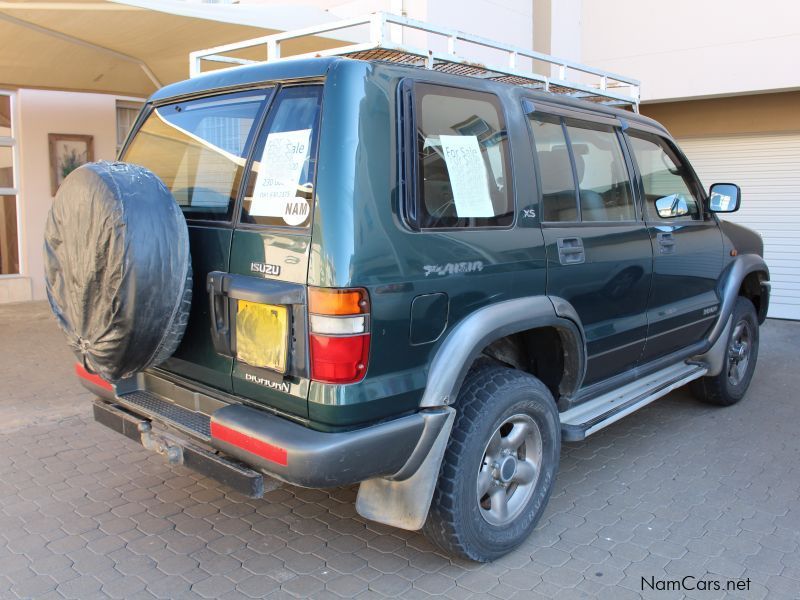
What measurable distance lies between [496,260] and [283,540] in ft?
5.65

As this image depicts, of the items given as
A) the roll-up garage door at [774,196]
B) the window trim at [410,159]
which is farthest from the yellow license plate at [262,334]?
the roll-up garage door at [774,196]

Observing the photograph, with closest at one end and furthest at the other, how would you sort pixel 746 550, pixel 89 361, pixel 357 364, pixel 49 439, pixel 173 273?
pixel 357 364 < pixel 173 273 < pixel 89 361 < pixel 746 550 < pixel 49 439

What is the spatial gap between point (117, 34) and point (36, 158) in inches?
142

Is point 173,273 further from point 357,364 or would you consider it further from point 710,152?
point 710,152

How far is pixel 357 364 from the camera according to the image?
2531 millimetres

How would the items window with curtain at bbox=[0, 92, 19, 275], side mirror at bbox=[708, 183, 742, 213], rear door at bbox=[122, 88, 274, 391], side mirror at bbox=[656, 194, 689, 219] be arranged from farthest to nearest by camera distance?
window with curtain at bbox=[0, 92, 19, 275], side mirror at bbox=[708, 183, 742, 213], side mirror at bbox=[656, 194, 689, 219], rear door at bbox=[122, 88, 274, 391]

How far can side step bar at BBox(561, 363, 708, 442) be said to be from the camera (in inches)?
139

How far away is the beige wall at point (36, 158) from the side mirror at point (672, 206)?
8.60 meters

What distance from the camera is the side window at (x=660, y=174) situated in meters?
4.23

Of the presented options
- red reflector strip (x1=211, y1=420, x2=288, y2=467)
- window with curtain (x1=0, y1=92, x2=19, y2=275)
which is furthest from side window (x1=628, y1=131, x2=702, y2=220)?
window with curtain (x1=0, y1=92, x2=19, y2=275)

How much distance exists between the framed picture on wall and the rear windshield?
23.8 ft

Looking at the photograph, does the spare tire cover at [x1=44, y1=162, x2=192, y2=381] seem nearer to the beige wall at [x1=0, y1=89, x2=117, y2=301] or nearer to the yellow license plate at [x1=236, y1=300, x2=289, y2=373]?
the yellow license plate at [x1=236, y1=300, x2=289, y2=373]

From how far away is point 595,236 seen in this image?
365 centimetres

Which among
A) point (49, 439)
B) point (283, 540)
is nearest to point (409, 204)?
point (283, 540)
